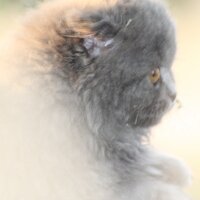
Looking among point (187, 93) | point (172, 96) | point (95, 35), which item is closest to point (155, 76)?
point (172, 96)

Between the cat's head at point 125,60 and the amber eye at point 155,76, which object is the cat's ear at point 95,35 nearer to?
the cat's head at point 125,60

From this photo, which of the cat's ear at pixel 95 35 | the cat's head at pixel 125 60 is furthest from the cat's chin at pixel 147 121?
the cat's ear at pixel 95 35

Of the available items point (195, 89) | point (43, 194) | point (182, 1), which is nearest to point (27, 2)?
point (43, 194)

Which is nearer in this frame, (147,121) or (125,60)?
(125,60)

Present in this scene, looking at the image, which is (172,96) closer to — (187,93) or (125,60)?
(125,60)

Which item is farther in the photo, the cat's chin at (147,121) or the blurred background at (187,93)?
the blurred background at (187,93)

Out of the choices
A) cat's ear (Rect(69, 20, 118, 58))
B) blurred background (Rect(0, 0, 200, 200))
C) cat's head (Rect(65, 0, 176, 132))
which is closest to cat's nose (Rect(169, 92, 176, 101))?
cat's head (Rect(65, 0, 176, 132))

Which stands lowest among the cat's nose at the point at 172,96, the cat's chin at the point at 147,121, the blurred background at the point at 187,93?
the cat's chin at the point at 147,121
